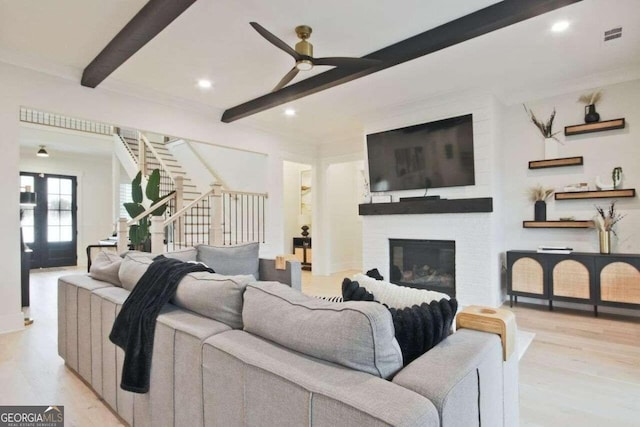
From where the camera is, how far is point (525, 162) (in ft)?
14.9

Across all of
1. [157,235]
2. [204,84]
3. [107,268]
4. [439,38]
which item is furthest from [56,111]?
[439,38]

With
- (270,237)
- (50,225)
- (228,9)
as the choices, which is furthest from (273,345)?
(50,225)

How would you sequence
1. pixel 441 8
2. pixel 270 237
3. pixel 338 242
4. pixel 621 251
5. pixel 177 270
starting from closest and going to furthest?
pixel 177 270, pixel 441 8, pixel 621 251, pixel 270 237, pixel 338 242

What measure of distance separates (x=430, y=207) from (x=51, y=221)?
853 centimetres

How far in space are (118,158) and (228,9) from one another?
646cm

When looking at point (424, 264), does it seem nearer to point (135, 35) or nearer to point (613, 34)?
point (613, 34)

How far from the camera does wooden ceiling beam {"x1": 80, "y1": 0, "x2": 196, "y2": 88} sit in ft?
8.38

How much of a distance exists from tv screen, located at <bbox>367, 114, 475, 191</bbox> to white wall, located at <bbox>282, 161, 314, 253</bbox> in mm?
2978

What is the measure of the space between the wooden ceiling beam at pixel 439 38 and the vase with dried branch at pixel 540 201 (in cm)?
243

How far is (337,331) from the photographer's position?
96 centimetres

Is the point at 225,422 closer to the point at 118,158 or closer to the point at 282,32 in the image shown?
the point at 282,32

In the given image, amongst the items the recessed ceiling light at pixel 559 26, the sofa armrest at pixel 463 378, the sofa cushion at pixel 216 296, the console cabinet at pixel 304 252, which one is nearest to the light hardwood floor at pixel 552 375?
the sofa cushion at pixel 216 296

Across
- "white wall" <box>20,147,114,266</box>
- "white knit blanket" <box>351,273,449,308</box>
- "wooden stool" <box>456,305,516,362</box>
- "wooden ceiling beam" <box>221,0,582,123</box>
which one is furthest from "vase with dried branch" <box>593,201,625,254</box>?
"white wall" <box>20,147,114,266</box>

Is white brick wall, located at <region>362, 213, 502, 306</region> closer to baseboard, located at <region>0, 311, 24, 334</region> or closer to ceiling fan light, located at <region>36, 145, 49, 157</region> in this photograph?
baseboard, located at <region>0, 311, 24, 334</region>
